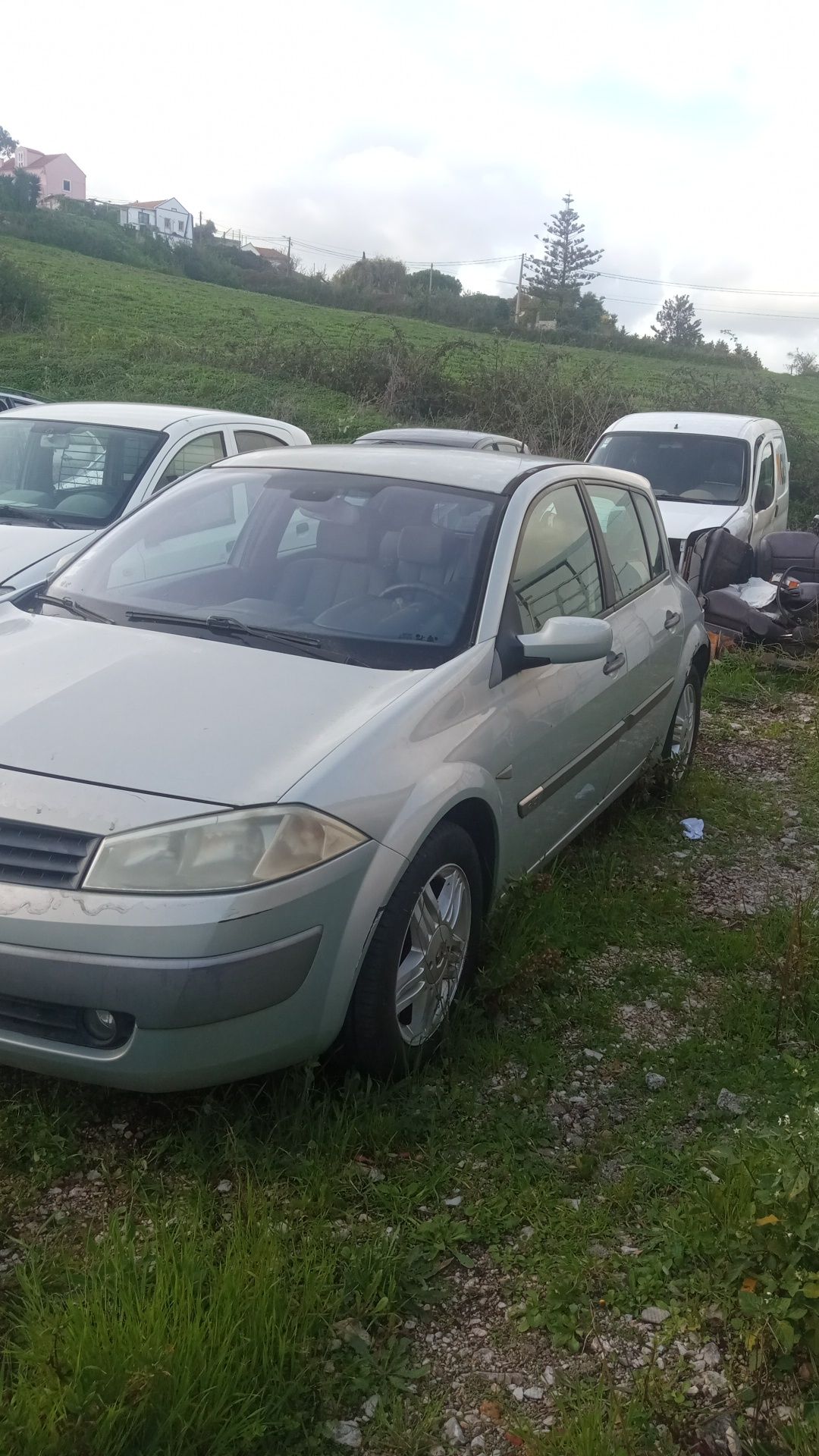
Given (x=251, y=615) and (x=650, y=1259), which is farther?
(x=251, y=615)

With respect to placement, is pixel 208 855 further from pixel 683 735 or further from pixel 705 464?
pixel 705 464

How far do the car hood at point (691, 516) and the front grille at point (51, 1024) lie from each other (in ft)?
26.8

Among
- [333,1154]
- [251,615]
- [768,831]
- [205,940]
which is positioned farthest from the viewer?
[768,831]

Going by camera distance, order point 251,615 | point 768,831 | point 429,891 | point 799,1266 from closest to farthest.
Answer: point 799,1266, point 429,891, point 251,615, point 768,831

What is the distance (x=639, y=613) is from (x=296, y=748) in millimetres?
2615

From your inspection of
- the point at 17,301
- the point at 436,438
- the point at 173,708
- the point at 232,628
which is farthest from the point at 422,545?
the point at 17,301

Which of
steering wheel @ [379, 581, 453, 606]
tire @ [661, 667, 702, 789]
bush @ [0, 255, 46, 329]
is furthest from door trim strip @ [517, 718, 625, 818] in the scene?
bush @ [0, 255, 46, 329]

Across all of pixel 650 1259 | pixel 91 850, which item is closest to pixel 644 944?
pixel 650 1259

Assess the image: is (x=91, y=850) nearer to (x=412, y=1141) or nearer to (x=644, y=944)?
(x=412, y=1141)

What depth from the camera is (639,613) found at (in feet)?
16.8

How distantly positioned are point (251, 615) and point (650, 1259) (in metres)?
2.16

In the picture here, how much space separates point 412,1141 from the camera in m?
3.00

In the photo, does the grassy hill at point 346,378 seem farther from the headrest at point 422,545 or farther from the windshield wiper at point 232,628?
the windshield wiper at point 232,628

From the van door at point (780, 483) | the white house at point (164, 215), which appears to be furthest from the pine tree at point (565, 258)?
the van door at point (780, 483)
